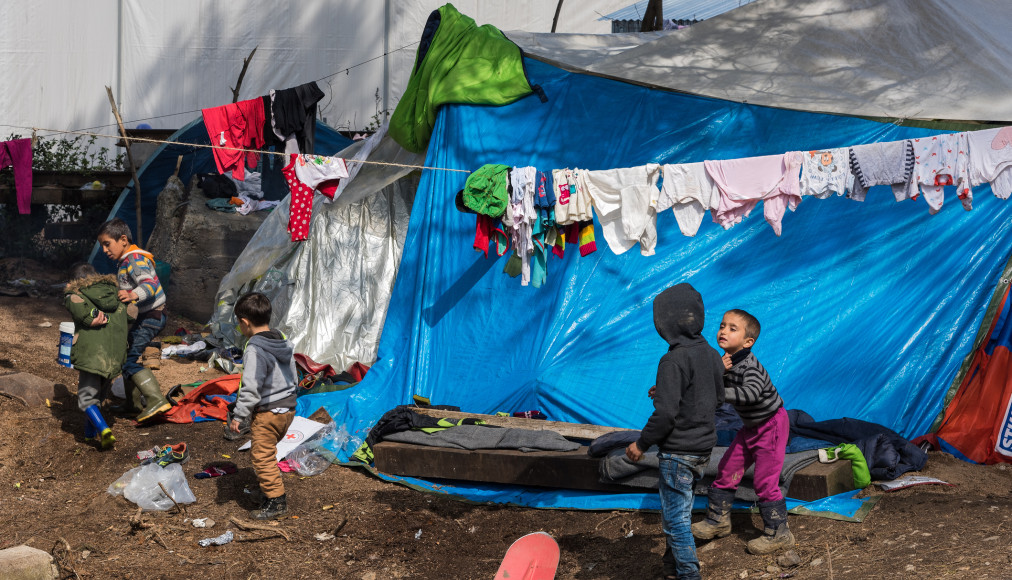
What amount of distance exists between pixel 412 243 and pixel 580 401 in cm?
194

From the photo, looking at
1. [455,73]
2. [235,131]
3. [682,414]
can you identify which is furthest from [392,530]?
[235,131]

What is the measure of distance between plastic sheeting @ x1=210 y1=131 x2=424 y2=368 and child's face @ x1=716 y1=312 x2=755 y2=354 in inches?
180

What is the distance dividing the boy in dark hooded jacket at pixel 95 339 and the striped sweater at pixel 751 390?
13.7ft

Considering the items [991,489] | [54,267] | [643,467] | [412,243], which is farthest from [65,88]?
[991,489]

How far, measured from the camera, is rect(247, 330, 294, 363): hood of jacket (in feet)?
16.1

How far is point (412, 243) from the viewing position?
7211 millimetres

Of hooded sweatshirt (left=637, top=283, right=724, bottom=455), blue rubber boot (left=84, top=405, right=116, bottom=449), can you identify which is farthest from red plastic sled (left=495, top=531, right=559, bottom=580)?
blue rubber boot (left=84, top=405, right=116, bottom=449)

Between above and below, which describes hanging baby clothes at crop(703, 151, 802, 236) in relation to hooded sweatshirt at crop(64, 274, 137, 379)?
above

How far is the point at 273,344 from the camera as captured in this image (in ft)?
16.2

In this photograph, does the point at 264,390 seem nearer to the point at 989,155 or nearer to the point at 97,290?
the point at 97,290

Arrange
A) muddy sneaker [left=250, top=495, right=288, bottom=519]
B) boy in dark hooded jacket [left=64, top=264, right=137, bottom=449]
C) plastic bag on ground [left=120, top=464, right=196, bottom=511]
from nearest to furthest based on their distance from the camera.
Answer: muddy sneaker [left=250, top=495, right=288, bottom=519] < plastic bag on ground [left=120, top=464, right=196, bottom=511] < boy in dark hooded jacket [left=64, top=264, right=137, bottom=449]

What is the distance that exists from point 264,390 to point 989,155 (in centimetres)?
443

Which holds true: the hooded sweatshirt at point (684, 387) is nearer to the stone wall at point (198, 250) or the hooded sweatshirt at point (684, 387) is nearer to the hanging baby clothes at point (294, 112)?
the hanging baby clothes at point (294, 112)

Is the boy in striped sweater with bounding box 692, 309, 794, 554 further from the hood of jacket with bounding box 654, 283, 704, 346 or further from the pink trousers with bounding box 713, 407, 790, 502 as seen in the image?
the hood of jacket with bounding box 654, 283, 704, 346
